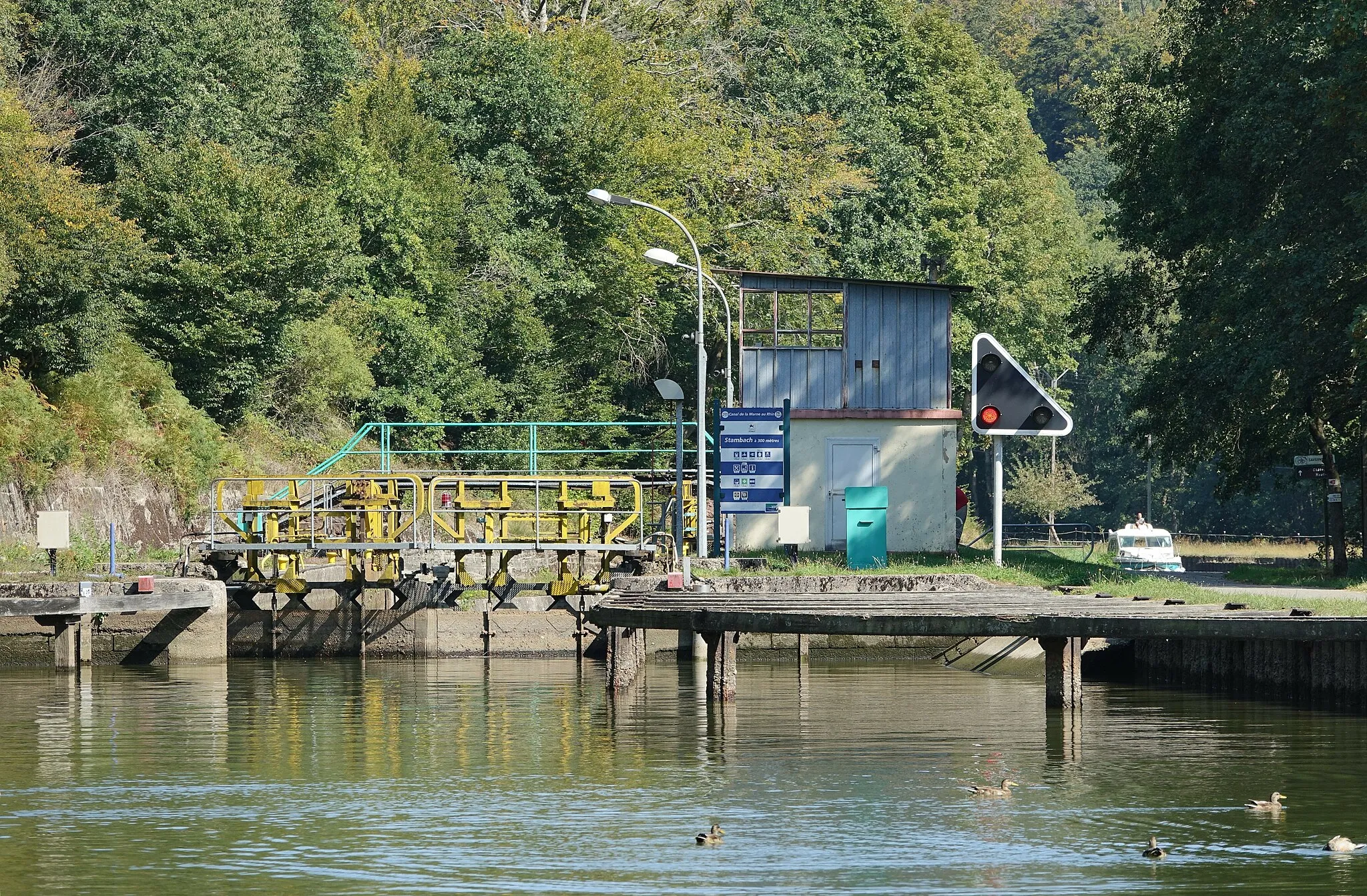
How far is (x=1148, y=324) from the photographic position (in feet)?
164

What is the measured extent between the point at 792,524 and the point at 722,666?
21.8 ft

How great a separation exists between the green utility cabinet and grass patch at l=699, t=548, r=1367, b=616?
14.3 inches

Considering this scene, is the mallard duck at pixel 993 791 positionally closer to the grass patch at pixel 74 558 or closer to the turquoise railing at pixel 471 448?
the grass patch at pixel 74 558

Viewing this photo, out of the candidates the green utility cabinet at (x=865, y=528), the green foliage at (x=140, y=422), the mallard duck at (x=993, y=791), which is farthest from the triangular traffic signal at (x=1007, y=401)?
the green foliage at (x=140, y=422)

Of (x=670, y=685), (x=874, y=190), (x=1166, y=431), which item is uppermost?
(x=874, y=190)

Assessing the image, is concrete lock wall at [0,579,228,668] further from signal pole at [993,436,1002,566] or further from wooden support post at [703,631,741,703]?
signal pole at [993,436,1002,566]

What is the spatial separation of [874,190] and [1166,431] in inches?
1077

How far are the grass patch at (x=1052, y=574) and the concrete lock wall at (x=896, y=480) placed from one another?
27.0 inches

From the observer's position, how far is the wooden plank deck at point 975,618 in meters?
23.3

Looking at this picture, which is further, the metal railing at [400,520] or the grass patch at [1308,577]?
the grass patch at [1308,577]

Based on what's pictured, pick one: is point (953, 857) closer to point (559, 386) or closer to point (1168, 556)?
point (1168, 556)

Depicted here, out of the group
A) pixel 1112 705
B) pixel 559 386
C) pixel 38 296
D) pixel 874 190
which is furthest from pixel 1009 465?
pixel 1112 705

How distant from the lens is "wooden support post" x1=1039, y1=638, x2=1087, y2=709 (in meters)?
25.2

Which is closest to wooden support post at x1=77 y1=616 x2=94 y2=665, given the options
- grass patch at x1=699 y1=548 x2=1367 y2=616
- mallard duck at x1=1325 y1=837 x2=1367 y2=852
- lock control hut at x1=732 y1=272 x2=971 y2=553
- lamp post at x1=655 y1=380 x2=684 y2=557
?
lamp post at x1=655 y1=380 x2=684 y2=557
